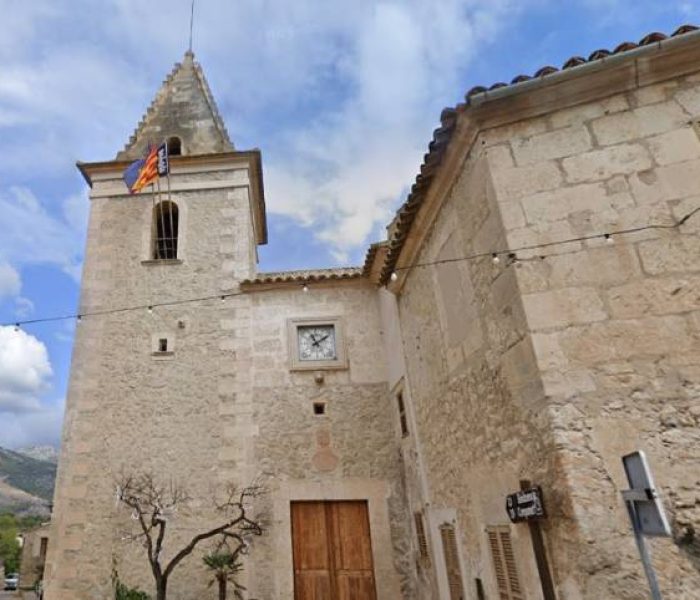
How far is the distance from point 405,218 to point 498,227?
2420 millimetres

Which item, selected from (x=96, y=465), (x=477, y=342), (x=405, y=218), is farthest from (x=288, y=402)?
(x=477, y=342)

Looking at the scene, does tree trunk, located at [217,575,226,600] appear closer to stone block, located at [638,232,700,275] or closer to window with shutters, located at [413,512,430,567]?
window with shutters, located at [413,512,430,567]

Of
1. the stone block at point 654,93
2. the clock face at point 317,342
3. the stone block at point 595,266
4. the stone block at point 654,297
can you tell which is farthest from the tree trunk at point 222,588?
the stone block at point 654,93

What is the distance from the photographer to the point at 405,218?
6934 millimetres

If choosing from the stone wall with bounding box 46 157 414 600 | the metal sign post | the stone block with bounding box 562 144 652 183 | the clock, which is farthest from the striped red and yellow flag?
the metal sign post

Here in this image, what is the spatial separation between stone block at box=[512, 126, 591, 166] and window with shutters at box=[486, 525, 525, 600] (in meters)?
3.54

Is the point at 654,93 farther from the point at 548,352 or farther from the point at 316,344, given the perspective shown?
the point at 316,344

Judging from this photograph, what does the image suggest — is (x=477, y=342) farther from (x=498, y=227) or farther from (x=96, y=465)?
(x=96, y=465)

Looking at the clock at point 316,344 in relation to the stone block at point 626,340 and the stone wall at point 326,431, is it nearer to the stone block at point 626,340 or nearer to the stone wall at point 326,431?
the stone wall at point 326,431

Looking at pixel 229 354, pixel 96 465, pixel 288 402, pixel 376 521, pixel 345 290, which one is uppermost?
pixel 345 290

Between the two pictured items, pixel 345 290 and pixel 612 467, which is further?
pixel 345 290

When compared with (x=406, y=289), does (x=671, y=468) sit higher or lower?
lower

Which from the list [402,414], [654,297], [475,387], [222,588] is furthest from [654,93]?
[222,588]

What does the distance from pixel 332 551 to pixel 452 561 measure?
287 cm
